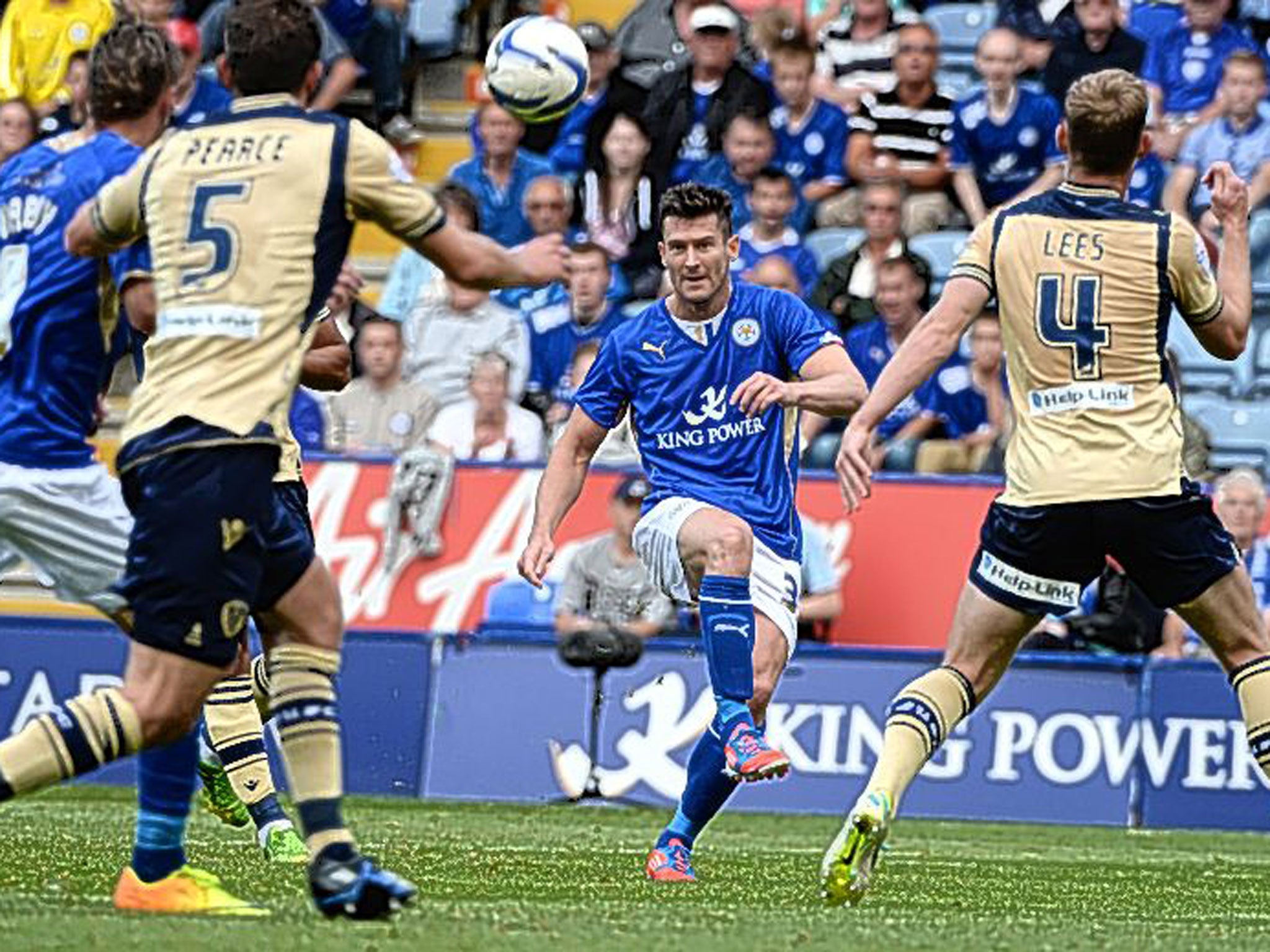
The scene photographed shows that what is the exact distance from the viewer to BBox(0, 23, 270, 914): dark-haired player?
7398mm

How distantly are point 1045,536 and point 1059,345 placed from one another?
1.87ft

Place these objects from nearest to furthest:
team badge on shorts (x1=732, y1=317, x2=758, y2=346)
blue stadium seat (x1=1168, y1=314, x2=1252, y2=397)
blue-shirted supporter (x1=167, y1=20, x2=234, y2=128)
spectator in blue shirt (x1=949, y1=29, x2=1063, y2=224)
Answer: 1. team badge on shorts (x1=732, y1=317, x2=758, y2=346)
2. blue stadium seat (x1=1168, y1=314, x2=1252, y2=397)
3. spectator in blue shirt (x1=949, y1=29, x2=1063, y2=224)
4. blue-shirted supporter (x1=167, y1=20, x2=234, y2=128)

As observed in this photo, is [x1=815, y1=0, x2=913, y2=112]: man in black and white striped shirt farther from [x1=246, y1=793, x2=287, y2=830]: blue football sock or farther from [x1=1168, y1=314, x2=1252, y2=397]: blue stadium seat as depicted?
[x1=246, y1=793, x2=287, y2=830]: blue football sock

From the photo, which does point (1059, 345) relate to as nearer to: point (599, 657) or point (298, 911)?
point (298, 911)

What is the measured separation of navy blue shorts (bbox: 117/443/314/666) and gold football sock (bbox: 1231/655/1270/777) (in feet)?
10.4

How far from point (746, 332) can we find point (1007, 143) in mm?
8050

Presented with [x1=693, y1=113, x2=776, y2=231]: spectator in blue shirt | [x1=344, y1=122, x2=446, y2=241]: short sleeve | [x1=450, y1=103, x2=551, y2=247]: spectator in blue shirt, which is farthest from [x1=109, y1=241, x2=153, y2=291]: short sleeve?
[x1=450, y1=103, x2=551, y2=247]: spectator in blue shirt

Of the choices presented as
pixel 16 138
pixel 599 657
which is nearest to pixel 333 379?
pixel 599 657

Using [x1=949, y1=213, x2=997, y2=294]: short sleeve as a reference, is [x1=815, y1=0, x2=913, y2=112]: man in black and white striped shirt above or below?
below

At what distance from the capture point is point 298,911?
6707mm

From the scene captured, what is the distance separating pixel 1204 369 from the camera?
1609 centimetres

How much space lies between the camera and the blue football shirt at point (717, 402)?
8.86 meters

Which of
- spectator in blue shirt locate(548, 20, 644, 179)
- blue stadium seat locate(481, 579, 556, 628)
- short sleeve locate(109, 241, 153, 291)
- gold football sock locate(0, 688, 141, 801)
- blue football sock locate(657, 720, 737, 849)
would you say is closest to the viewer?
gold football sock locate(0, 688, 141, 801)

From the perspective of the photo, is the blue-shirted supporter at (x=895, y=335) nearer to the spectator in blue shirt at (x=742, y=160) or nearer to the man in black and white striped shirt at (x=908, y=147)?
the spectator in blue shirt at (x=742, y=160)
